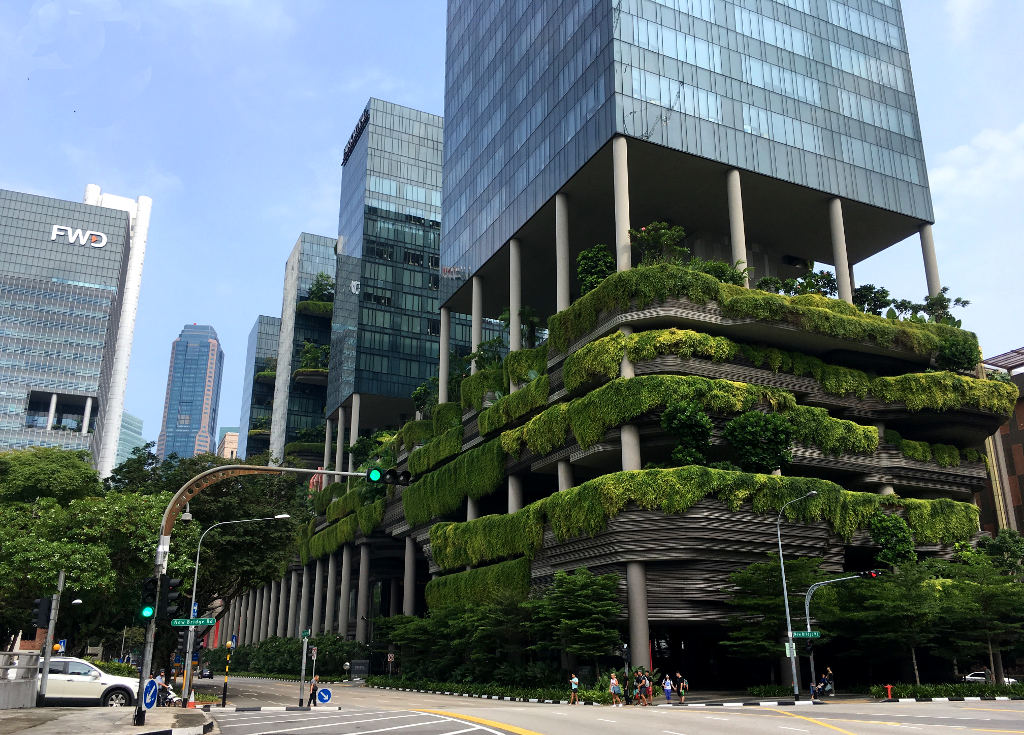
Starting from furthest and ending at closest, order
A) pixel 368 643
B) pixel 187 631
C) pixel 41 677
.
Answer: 1. pixel 368 643
2. pixel 187 631
3. pixel 41 677

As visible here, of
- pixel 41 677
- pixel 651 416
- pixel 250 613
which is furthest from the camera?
pixel 250 613

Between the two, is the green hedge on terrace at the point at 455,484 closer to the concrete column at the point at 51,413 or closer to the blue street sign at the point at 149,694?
the blue street sign at the point at 149,694

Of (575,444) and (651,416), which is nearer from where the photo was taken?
(651,416)

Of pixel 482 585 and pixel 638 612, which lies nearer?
pixel 638 612

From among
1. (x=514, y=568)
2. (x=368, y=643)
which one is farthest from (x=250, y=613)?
(x=514, y=568)

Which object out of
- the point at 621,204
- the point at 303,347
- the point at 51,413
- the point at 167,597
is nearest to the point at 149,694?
the point at 167,597

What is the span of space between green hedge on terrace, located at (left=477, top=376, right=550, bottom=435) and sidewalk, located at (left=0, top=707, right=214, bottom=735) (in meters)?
31.7

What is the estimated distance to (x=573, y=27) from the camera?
64.2 metres

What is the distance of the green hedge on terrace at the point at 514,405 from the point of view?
5759cm

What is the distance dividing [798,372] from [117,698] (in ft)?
128

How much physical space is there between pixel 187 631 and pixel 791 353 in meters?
36.0

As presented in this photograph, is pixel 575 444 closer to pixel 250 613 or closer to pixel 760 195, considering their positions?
pixel 760 195

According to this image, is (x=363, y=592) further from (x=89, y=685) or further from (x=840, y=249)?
(x=89, y=685)

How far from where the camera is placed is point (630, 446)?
4816 centimetres
